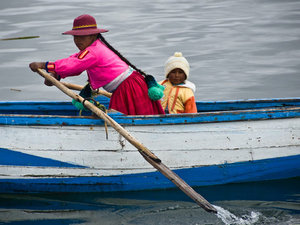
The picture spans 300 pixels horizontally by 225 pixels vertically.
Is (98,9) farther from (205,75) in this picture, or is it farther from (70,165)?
(70,165)

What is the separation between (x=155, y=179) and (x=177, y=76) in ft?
3.90

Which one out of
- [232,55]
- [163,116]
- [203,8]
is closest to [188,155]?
[163,116]

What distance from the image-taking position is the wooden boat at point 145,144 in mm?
6051

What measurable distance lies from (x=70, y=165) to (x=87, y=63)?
1.11 meters

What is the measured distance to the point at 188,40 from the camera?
15422 millimetres

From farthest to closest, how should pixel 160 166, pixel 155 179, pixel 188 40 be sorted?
pixel 188 40 → pixel 155 179 → pixel 160 166

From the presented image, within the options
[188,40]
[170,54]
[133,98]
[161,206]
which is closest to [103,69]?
[133,98]

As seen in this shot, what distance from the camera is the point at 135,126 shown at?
6.06 metres

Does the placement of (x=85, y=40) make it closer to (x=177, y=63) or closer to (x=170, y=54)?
(x=177, y=63)

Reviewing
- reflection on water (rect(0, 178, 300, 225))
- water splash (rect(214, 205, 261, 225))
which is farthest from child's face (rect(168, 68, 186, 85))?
water splash (rect(214, 205, 261, 225))

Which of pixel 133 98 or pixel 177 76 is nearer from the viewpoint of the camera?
pixel 133 98

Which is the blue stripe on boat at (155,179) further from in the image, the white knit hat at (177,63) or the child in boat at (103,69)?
the white knit hat at (177,63)

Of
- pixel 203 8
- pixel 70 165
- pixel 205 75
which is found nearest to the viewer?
pixel 70 165

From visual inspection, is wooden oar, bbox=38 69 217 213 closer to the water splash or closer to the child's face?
the water splash
